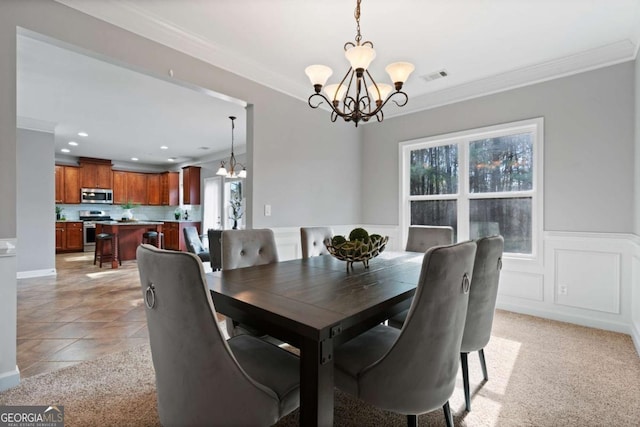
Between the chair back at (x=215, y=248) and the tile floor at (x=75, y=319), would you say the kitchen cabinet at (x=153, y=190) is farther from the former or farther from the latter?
the chair back at (x=215, y=248)

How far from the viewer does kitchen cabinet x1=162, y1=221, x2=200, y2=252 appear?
25.9ft

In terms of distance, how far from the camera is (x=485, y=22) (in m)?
2.40

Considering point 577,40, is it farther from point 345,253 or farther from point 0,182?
point 0,182

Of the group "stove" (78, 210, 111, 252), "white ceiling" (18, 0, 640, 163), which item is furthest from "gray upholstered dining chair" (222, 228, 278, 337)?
"stove" (78, 210, 111, 252)

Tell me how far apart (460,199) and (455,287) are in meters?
2.96

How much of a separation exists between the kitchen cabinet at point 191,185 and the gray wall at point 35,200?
10.2ft

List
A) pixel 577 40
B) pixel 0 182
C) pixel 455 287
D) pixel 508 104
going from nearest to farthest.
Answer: pixel 455 287 → pixel 0 182 → pixel 577 40 → pixel 508 104

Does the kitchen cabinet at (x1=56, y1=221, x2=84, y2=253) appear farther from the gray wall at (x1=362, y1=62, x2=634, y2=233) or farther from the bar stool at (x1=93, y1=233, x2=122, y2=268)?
the gray wall at (x1=362, y1=62, x2=634, y2=233)

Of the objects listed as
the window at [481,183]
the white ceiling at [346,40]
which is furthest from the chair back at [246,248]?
the window at [481,183]

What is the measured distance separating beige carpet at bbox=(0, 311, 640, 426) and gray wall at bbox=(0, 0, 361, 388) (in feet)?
1.59

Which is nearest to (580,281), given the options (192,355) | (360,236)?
(360,236)

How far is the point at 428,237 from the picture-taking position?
2.96 metres

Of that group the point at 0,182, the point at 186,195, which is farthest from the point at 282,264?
the point at 186,195

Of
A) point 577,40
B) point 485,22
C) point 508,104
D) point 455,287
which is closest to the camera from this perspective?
point 455,287
